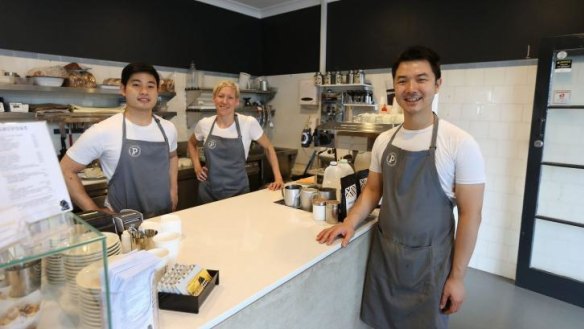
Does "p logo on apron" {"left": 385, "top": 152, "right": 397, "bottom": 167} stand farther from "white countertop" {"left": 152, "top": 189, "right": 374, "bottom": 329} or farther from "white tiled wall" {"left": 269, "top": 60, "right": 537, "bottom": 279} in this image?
"white tiled wall" {"left": 269, "top": 60, "right": 537, "bottom": 279}

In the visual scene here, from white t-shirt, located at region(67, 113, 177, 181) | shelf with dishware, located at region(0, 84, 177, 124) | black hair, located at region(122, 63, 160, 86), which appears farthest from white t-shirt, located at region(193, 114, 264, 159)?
shelf with dishware, located at region(0, 84, 177, 124)

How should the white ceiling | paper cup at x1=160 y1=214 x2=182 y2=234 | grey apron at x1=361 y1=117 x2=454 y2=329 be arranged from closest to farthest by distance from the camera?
paper cup at x1=160 y1=214 x2=182 y2=234, grey apron at x1=361 y1=117 x2=454 y2=329, the white ceiling

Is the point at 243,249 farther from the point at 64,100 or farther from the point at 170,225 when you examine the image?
the point at 64,100

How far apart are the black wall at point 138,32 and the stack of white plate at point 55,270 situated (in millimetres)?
2925

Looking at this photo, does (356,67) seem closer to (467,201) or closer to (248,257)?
(467,201)

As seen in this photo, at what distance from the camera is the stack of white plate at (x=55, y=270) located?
3.13 feet

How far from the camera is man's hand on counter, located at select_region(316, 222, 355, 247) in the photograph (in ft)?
5.12

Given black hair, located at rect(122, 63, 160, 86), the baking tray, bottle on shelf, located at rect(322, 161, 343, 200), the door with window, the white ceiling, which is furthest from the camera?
the white ceiling

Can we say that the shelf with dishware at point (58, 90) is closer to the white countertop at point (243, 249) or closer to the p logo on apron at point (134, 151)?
the p logo on apron at point (134, 151)

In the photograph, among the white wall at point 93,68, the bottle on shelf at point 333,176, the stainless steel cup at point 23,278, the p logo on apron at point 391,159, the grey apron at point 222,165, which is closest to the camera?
the stainless steel cup at point 23,278

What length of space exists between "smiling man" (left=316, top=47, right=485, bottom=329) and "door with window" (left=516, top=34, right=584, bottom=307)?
2021mm

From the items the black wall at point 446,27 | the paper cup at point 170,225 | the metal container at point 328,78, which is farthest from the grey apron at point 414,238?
the metal container at point 328,78

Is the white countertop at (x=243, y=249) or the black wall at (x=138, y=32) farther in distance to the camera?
the black wall at (x=138, y=32)

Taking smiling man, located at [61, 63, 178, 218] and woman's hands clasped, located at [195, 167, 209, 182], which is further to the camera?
woman's hands clasped, located at [195, 167, 209, 182]
